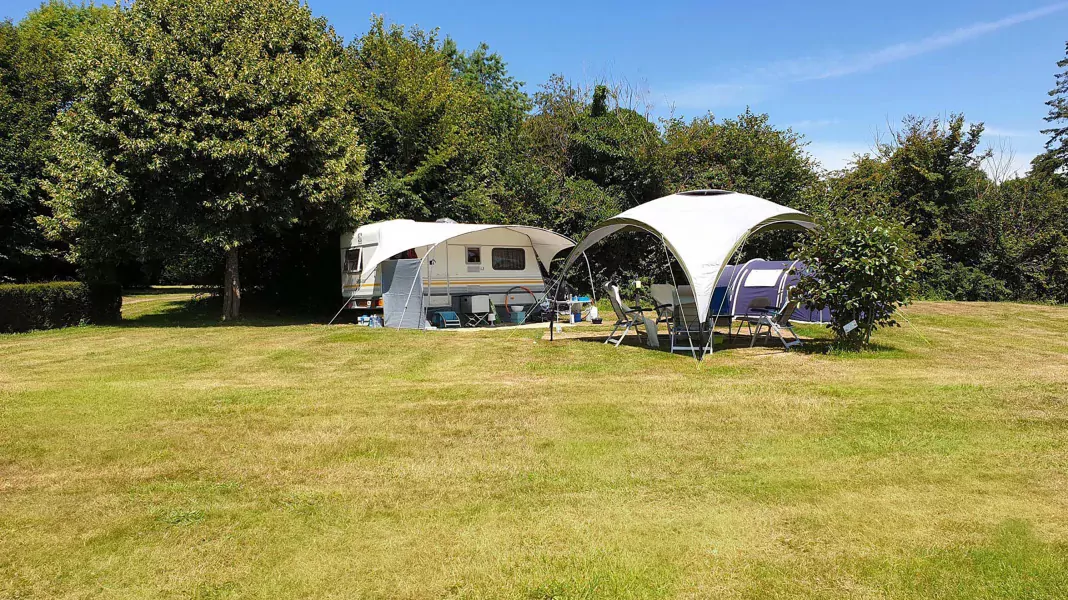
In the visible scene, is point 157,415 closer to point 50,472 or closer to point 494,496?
point 50,472

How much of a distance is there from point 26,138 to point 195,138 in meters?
8.17

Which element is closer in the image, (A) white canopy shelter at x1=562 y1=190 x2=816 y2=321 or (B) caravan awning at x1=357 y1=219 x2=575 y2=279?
(A) white canopy shelter at x1=562 y1=190 x2=816 y2=321

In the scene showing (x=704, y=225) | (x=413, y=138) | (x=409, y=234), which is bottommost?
(x=704, y=225)

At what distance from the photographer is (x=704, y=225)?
410 inches

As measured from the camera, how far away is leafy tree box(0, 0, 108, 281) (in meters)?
18.8

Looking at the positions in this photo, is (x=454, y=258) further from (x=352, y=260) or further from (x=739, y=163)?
(x=739, y=163)

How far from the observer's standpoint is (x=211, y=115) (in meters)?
14.6

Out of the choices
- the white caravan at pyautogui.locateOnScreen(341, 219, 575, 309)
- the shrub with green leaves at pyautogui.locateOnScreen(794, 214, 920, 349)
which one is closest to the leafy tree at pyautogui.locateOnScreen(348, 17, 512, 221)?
the white caravan at pyautogui.locateOnScreen(341, 219, 575, 309)

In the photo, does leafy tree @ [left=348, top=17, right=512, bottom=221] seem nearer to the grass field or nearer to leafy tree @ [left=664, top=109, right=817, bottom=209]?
leafy tree @ [left=664, top=109, right=817, bottom=209]

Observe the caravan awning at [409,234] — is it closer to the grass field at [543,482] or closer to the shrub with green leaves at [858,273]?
the grass field at [543,482]

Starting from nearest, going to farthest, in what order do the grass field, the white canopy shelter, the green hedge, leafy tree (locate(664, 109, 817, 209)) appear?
the grass field < the white canopy shelter < the green hedge < leafy tree (locate(664, 109, 817, 209))

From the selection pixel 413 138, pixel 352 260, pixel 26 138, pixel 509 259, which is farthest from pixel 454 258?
pixel 26 138

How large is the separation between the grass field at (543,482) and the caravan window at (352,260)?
7.69 metres

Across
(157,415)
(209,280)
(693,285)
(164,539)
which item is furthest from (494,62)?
(164,539)
